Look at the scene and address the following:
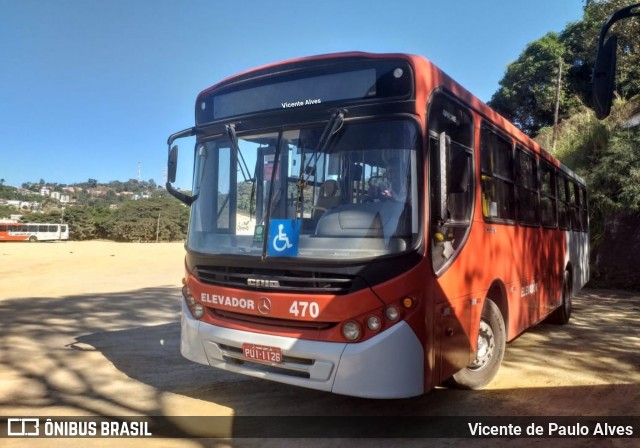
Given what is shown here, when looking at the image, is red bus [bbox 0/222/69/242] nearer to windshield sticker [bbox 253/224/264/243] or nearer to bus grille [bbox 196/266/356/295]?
bus grille [bbox 196/266/356/295]

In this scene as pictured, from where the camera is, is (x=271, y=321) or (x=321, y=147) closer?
(x=271, y=321)

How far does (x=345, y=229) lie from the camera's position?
412 centimetres

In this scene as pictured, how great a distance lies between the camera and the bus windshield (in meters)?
4.00

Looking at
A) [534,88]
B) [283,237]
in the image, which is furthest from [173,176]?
[534,88]

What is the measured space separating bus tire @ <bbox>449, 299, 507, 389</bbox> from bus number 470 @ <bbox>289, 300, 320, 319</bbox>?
2088 mm

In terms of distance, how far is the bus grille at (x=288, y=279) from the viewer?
3918mm

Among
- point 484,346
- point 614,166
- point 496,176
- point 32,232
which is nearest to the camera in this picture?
point 484,346

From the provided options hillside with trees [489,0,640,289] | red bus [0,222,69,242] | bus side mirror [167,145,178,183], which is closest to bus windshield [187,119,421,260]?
bus side mirror [167,145,178,183]

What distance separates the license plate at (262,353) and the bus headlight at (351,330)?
0.57 m

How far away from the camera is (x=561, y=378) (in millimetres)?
5723

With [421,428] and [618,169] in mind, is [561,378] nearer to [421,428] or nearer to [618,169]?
[421,428]

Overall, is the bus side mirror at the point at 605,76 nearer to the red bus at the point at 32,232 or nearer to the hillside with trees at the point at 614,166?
the hillside with trees at the point at 614,166

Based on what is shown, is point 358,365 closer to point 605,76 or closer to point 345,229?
point 345,229

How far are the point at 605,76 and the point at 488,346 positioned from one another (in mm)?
2852
